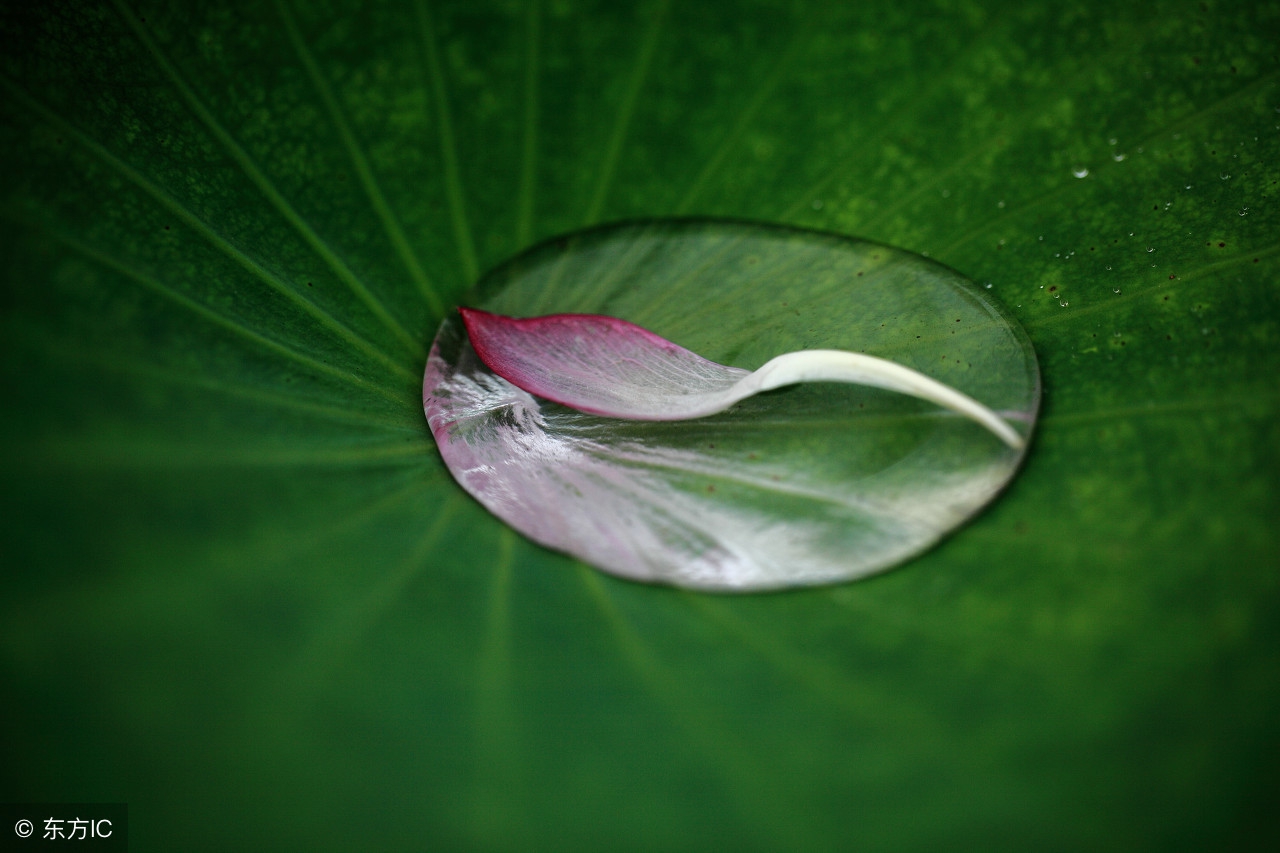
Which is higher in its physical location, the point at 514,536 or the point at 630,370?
the point at 630,370

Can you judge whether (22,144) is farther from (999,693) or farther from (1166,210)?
(1166,210)

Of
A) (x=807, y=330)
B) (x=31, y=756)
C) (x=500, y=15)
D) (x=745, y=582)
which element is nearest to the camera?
(x=31, y=756)

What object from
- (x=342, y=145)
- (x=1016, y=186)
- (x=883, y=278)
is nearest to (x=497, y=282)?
(x=342, y=145)

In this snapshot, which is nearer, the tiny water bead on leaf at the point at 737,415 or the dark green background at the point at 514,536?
the dark green background at the point at 514,536

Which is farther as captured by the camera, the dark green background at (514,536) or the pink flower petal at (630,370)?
the pink flower petal at (630,370)
